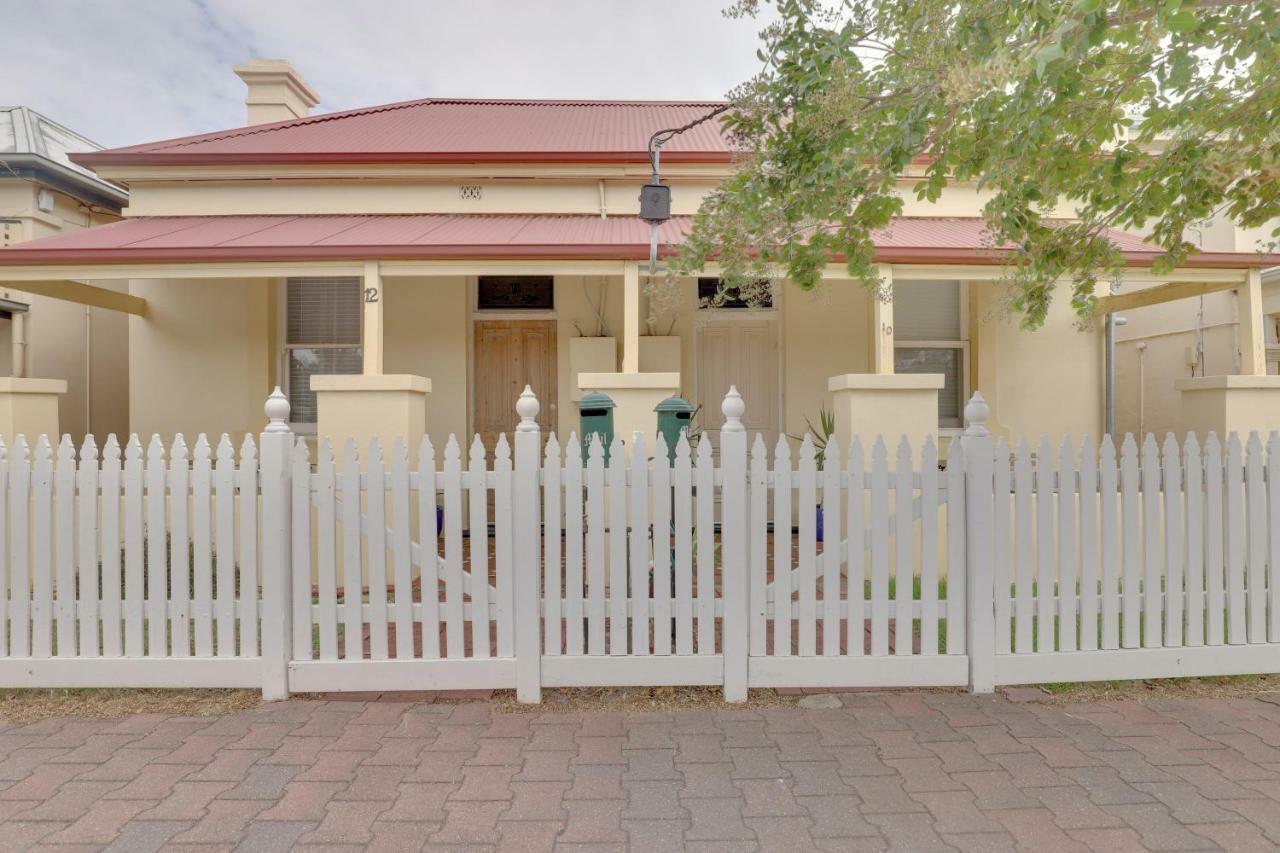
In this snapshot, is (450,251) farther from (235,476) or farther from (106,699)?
(106,699)

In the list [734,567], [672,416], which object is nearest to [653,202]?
[672,416]

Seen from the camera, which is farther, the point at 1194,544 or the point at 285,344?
the point at 285,344

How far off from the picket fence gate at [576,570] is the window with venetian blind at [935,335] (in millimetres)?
4828

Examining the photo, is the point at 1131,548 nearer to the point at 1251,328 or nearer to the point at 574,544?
the point at 574,544

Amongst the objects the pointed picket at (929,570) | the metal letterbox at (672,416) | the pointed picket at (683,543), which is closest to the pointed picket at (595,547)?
the pointed picket at (683,543)

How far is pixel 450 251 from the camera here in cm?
599

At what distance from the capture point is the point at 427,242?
6.20 meters

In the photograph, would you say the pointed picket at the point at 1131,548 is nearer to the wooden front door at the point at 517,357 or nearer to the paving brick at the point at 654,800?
the paving brick at the point at 654,800

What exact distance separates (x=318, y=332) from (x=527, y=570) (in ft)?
20.0

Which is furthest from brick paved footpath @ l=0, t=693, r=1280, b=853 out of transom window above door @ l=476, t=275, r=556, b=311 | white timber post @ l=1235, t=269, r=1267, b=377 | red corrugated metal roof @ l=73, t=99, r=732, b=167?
red corrugated metal roof @ l=73, t=99, r=732, b=167

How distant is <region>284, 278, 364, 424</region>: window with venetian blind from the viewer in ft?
26.5

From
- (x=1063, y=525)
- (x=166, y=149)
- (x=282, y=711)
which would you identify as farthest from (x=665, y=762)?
(x=166, y=149)

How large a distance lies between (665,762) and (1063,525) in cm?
221

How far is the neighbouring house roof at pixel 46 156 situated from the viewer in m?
8.09
